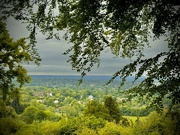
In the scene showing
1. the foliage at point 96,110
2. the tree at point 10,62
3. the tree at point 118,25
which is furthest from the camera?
the foliage at point 96,110

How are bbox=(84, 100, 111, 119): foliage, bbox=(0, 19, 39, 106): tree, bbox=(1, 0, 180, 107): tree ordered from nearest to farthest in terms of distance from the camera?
bbox=(1, 0, 180, 107): tree → bbox=(0, 19, 39, 106): tree → bbox=(84, 100, 111, 119): foliage

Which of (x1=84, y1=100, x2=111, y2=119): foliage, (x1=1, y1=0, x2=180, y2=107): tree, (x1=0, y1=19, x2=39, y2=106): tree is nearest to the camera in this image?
(x1=1, y1=0, x2=180, y2=107): tree

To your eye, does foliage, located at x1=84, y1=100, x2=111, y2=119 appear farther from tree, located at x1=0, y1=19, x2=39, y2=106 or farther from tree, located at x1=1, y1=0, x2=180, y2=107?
tree, located at x1=1, y1=0, x2=180, y2=107

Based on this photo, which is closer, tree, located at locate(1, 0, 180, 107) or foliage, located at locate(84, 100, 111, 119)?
tree, located at locate(1, 0, 180, 107)

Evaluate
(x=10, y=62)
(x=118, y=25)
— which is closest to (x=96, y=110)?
(x=10, y=62)

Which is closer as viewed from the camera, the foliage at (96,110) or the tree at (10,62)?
the tree at (10,62)

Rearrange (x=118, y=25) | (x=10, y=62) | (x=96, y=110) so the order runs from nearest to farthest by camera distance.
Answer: (x=118, y=25) → (x=10, y=62) → (x=96, y=110)

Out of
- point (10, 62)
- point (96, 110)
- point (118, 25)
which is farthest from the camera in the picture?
point (96, 110)

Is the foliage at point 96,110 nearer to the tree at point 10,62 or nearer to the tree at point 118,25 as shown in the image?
the tree at point 10,62

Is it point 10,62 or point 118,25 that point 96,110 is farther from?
point 118,25

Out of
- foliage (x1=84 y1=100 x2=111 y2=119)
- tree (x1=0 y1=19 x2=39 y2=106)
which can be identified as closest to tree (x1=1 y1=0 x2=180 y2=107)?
tree (x1=0 y1=19 x2=39 y2=106)

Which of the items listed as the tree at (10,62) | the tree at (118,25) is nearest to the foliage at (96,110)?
the tree at (10,62)

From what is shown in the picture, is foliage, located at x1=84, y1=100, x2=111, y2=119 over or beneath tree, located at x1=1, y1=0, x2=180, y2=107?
beneath

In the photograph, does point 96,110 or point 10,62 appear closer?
point 10,62
